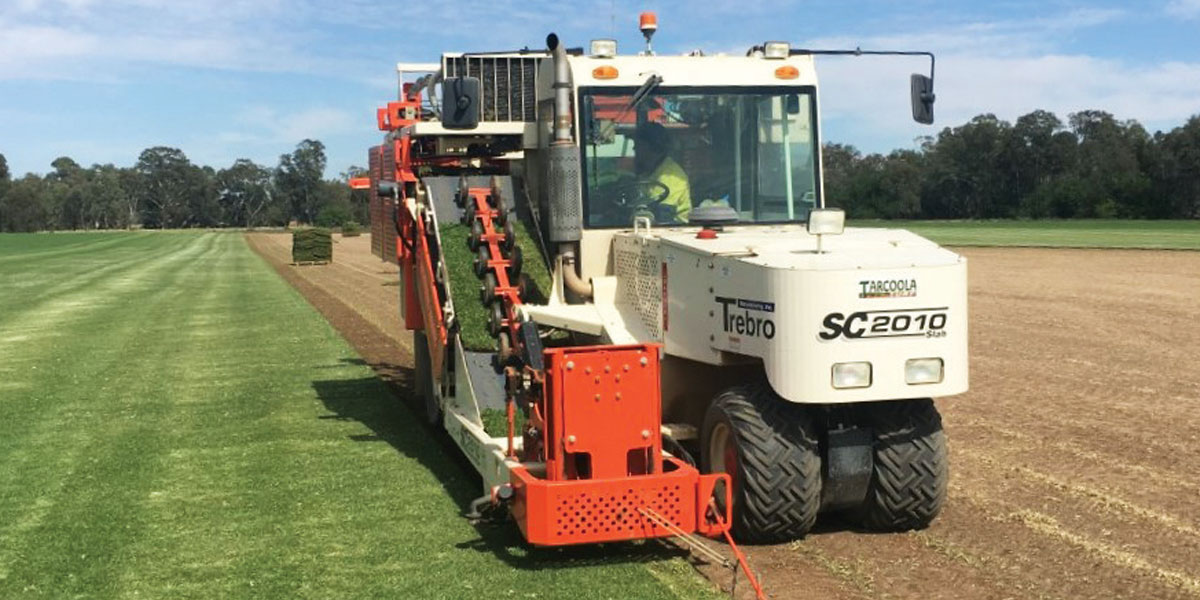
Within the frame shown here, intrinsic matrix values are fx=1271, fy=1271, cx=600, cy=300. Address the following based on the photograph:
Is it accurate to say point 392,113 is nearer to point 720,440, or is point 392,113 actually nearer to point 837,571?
point 720,440

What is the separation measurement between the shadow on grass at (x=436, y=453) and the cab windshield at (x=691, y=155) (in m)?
2.19

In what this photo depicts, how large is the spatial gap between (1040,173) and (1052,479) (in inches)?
4358

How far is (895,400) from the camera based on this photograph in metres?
7.08

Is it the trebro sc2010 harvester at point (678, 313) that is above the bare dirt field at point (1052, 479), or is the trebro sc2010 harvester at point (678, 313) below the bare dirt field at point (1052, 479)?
above

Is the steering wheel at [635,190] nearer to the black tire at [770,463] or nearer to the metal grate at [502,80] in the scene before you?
the black tire at [770,463]

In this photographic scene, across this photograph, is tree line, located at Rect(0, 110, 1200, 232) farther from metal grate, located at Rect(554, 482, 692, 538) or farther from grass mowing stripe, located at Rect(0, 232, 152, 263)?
metal grate, located at Rect(554, 482, 692, 538)

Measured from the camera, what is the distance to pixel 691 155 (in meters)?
8.53

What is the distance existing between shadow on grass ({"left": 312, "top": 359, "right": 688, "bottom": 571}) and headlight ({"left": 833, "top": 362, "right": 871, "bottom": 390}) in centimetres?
139

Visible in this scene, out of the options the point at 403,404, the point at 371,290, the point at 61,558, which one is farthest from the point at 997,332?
the point at 371,290

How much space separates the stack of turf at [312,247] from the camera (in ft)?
163

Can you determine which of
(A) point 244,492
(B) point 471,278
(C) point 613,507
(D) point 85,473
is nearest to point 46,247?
(D) point 85,473

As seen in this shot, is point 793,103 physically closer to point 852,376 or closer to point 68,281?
point 852,376

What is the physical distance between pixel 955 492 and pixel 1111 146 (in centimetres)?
11515

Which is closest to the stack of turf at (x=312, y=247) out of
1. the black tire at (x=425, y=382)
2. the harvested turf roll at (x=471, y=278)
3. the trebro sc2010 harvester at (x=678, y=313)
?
the black tire at (x=425, y=382)
